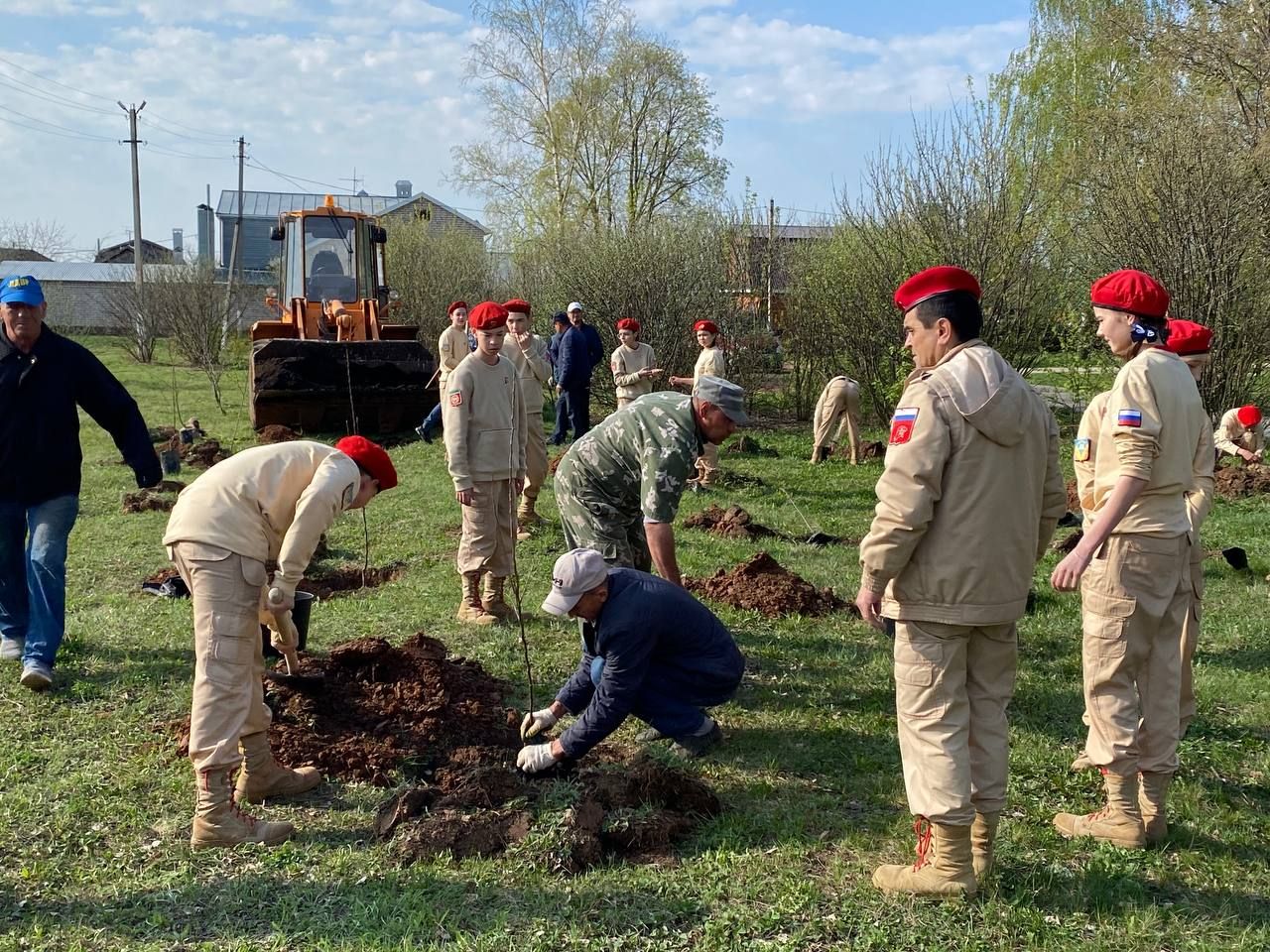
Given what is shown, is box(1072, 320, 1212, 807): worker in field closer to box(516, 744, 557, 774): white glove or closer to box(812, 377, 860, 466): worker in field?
box(516, 744, 557, 774): white glove

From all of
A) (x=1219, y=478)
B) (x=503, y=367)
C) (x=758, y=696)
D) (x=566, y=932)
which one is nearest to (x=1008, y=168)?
(x=1219, y=478)

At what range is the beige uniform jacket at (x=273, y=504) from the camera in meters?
3.87

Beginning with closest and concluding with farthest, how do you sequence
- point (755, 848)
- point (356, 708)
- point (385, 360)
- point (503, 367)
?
1. point (755, 848)
2. point (356, 708)
3. point (503, 367)
4. point (385, 360)

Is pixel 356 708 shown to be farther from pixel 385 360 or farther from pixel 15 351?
pixel 385 360

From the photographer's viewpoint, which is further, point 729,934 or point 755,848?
point 755,848

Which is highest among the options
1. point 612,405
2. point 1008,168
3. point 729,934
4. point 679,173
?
point 679,173

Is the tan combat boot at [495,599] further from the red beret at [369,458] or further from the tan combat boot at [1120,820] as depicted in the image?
the tan combat boot at [1120,820]

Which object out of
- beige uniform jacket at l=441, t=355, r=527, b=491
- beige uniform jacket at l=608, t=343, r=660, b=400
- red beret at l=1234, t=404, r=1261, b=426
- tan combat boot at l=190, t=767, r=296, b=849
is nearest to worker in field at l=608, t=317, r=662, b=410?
beige uniform jacket at l=608, t=343, r=660, b=400

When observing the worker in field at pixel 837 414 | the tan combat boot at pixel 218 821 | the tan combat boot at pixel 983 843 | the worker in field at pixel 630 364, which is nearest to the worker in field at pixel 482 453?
the tan combat boot at pixel 218 821

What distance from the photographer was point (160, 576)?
8.16 metres

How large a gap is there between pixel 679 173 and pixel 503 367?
86.0 feet

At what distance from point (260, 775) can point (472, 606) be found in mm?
2754

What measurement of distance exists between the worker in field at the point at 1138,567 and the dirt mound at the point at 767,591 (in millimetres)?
3207

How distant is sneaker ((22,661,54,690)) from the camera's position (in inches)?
216
